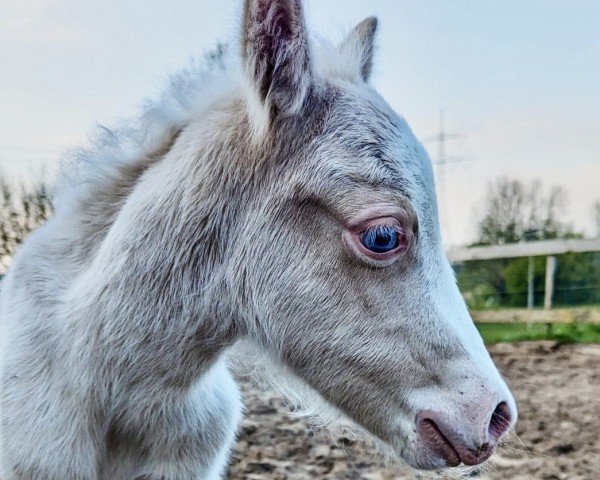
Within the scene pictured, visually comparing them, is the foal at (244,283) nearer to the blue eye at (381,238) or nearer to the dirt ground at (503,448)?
the blue eye at (381,238)

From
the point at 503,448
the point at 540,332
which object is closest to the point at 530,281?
the point at 540,332

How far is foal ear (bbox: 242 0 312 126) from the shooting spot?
6.86 ft

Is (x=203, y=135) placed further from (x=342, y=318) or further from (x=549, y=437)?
(x=549, y=437)

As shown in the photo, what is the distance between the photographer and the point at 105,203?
260 centimetres

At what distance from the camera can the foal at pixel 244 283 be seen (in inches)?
83.9

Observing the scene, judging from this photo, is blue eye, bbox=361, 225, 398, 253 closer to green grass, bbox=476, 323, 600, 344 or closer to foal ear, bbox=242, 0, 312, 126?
foal ear, bbox=242, 0, 312, 126

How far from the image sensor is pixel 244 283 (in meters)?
2.28

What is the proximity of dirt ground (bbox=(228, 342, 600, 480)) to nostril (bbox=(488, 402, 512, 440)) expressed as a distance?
73.9 inches

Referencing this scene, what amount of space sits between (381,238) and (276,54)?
2.03ft

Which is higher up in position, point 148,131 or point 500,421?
point 148,131

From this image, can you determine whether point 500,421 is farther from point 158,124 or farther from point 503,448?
point 503,448

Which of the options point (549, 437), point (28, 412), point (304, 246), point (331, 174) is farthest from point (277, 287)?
point (549, 437)

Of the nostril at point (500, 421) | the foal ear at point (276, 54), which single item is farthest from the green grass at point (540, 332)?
the foal ear at point (276, 54)

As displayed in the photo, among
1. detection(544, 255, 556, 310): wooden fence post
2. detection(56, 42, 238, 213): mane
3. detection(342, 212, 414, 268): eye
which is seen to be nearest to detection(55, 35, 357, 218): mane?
detection(56, 42, 238, 213): mane
